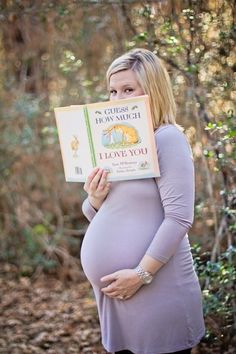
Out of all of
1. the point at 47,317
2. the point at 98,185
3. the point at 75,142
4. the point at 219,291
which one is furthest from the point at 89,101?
the point at 98,185

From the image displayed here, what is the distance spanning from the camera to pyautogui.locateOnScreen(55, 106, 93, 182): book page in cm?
241

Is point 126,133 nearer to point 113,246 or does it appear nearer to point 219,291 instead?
point 113,246

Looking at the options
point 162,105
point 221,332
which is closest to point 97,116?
point 162,105

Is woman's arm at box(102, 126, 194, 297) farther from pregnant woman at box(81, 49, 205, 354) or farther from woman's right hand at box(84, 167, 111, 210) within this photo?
woman's right hand at box(84, 167, 111, 210)

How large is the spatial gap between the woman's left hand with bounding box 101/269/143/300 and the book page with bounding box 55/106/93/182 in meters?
0.41

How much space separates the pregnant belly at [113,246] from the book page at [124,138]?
0.64ft

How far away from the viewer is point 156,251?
7.37 ft

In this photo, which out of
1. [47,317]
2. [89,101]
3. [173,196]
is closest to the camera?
[173,196]

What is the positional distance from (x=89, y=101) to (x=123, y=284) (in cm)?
307

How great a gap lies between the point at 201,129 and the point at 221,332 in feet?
4.05

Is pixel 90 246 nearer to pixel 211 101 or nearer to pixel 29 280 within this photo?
pixel 211 101

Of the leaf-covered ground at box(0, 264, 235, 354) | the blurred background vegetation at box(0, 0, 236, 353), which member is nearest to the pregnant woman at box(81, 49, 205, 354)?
the blurred background vegetation at box(0, 0, 236, 353)

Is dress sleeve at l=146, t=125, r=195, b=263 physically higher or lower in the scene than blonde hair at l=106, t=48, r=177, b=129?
lower

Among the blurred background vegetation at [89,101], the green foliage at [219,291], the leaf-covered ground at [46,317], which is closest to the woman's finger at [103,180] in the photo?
the blurred background vegetation at [89,101]
